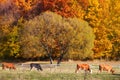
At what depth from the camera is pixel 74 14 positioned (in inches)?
2554

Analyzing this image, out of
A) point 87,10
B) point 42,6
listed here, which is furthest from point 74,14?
point 42,6

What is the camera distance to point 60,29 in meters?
58.2

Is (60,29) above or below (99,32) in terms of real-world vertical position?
above

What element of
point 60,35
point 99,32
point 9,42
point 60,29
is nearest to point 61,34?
point 60,35

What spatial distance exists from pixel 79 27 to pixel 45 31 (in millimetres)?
5005

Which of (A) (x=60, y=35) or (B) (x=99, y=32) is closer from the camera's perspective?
A: (A) (x=60, y=35)

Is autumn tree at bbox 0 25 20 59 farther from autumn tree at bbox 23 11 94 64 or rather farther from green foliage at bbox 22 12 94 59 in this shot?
autumn tree at bbox 23 11 94 64

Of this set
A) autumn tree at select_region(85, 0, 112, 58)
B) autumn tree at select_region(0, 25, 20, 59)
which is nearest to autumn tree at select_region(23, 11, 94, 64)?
autumn tree at select_region(85, 0, 112, 58)

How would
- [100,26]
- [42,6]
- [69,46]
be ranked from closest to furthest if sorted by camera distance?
[69,46], [100,26], [42,6]

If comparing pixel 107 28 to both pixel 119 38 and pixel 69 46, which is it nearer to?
pixel 119 38

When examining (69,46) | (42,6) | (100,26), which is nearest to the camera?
(69,46)

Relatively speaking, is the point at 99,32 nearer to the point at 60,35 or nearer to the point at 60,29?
the point at 60,35

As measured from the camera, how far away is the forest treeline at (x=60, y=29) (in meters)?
57.9

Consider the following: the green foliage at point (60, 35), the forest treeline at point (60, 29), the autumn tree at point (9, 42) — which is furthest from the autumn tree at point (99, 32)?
the autumn tree at point (9, 42)
